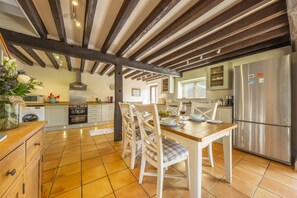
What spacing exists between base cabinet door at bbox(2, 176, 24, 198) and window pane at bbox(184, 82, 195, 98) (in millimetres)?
4689

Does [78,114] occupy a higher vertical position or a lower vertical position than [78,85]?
lower

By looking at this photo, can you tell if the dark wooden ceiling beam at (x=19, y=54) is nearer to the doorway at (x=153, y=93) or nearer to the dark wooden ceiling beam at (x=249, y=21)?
the dark wooden ceiling beam at (x=249, y=21)

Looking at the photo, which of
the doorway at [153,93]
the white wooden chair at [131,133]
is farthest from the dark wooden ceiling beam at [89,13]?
the doorway at [153,93]

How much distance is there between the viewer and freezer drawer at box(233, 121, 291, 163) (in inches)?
77.6

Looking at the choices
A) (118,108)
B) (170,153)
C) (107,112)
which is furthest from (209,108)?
(107,112)

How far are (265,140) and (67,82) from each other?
6497mm

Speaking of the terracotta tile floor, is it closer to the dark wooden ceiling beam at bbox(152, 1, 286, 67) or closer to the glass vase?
the glass vase

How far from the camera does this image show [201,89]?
14.1 ft

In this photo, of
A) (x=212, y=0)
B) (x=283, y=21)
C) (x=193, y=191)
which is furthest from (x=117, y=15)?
(x=283, y=21)

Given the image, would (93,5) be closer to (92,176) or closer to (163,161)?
(163,161)

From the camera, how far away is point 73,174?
169 cm

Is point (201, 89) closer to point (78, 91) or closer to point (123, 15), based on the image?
point (123, 15)

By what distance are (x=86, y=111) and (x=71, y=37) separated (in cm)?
288

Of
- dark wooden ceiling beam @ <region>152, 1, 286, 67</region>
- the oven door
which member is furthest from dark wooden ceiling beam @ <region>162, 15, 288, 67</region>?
the oven door
